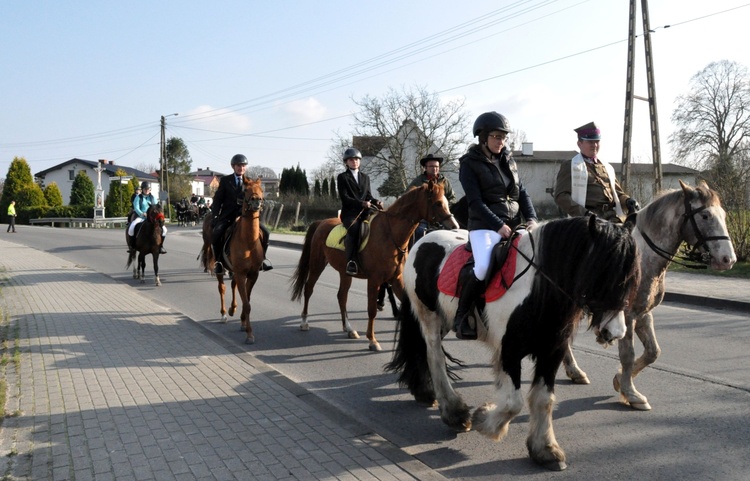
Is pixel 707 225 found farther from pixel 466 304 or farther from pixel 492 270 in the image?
pixel 466 304

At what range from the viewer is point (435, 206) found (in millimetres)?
7570

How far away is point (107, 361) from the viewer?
285 inches

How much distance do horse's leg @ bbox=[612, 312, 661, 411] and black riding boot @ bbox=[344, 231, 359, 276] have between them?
398cm

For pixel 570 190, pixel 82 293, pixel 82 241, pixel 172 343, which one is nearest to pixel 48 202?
pixel 82 241

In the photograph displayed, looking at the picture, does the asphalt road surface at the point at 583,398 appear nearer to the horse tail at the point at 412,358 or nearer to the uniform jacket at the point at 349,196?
the horse tail at the point at 412,358

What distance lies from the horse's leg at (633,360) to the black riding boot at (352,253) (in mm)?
3981

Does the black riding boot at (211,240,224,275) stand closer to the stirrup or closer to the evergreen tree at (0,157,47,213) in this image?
the stirrup

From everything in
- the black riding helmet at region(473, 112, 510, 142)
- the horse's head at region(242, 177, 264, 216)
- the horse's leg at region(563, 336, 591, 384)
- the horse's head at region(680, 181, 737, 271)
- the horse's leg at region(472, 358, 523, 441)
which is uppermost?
the black riding helmet at region(473, 112, 510, 142)

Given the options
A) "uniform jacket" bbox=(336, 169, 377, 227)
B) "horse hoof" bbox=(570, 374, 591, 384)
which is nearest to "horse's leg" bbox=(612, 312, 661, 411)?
"horse hoof" bbox=(570, 374, 591, 384)

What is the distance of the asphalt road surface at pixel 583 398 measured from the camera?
4359mm

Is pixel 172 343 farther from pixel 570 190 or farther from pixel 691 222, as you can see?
pixel 691 222

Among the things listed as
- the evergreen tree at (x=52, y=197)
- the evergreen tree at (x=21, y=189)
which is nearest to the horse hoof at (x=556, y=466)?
the evergreen tree at (x=21, y=189)

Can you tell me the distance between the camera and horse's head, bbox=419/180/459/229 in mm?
7426

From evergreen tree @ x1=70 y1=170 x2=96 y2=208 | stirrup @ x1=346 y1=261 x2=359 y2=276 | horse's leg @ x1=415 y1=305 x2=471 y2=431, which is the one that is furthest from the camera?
evergreen tree @ x1=70 y1=170 x2=96 y2=208
